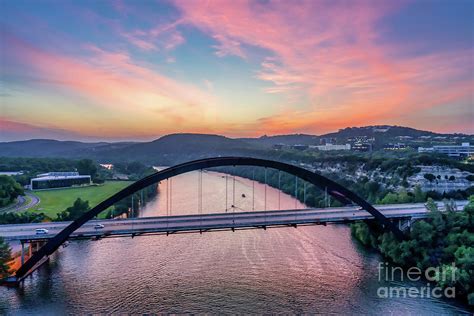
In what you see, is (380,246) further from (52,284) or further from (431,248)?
(52,284)

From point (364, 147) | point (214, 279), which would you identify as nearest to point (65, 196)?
point (214, 279)

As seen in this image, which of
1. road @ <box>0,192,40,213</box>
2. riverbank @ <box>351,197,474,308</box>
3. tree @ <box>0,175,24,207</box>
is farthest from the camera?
tree @ <box>0,175,24,207</box>

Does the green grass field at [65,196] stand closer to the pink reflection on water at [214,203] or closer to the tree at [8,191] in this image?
the tree at [8,191]

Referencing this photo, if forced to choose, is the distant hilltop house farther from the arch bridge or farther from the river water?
the arch bridge

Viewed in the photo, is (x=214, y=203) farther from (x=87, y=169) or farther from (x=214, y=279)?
(x=87, y=169)

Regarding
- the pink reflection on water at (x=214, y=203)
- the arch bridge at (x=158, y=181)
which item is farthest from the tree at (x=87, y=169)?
the arch bridge at (x=158, y=181)

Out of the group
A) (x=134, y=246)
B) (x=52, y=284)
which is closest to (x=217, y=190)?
(x=134, y=246)

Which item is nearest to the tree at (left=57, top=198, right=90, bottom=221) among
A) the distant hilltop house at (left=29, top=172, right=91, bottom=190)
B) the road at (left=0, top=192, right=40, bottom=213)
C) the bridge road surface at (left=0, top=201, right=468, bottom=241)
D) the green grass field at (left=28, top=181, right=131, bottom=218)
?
the green grass field at (left=28, top=181, right=131, bottom=218)
